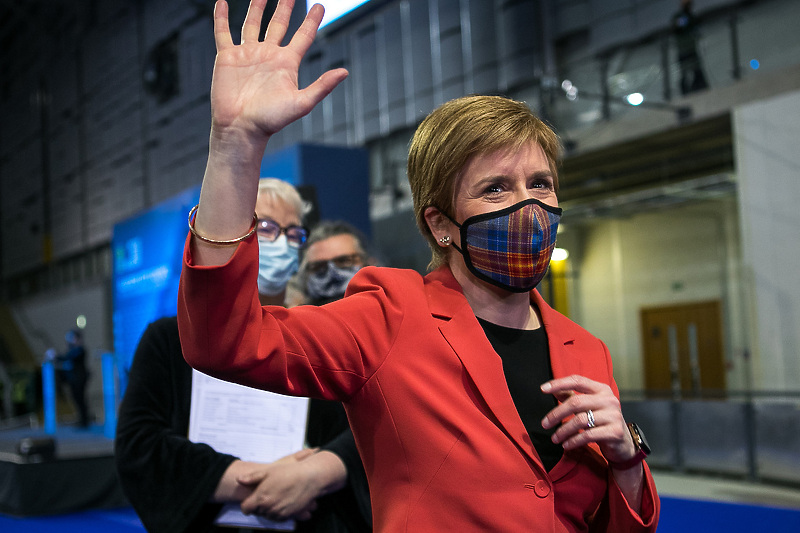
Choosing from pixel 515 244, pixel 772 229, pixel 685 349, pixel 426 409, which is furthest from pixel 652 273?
pixel 426 409

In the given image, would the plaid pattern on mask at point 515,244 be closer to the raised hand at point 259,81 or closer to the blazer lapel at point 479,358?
the blazer lapel at point 479,358

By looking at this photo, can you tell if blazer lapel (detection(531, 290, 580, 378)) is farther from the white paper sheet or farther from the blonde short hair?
the white paper sheet

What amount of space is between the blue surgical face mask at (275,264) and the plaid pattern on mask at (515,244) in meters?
0.89

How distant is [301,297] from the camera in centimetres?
255

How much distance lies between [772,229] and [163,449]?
747 centimetres

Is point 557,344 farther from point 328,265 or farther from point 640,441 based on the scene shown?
point 328,265

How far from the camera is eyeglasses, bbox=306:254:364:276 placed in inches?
104

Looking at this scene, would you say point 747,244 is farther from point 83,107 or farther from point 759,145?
point 83,107

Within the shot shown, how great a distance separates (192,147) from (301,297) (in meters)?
15.3

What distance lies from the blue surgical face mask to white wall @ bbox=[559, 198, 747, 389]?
5.98 m

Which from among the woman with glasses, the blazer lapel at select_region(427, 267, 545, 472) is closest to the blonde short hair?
the blazer lapel at select_region(427, 267, 545, 472)

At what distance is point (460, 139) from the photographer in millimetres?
1276

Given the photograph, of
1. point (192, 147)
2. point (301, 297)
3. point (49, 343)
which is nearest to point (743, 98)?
point (301, 297)

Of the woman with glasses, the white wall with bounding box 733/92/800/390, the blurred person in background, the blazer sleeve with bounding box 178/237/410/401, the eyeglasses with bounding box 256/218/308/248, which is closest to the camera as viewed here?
the blazer sleeve with bounding box 178/237/410/401
